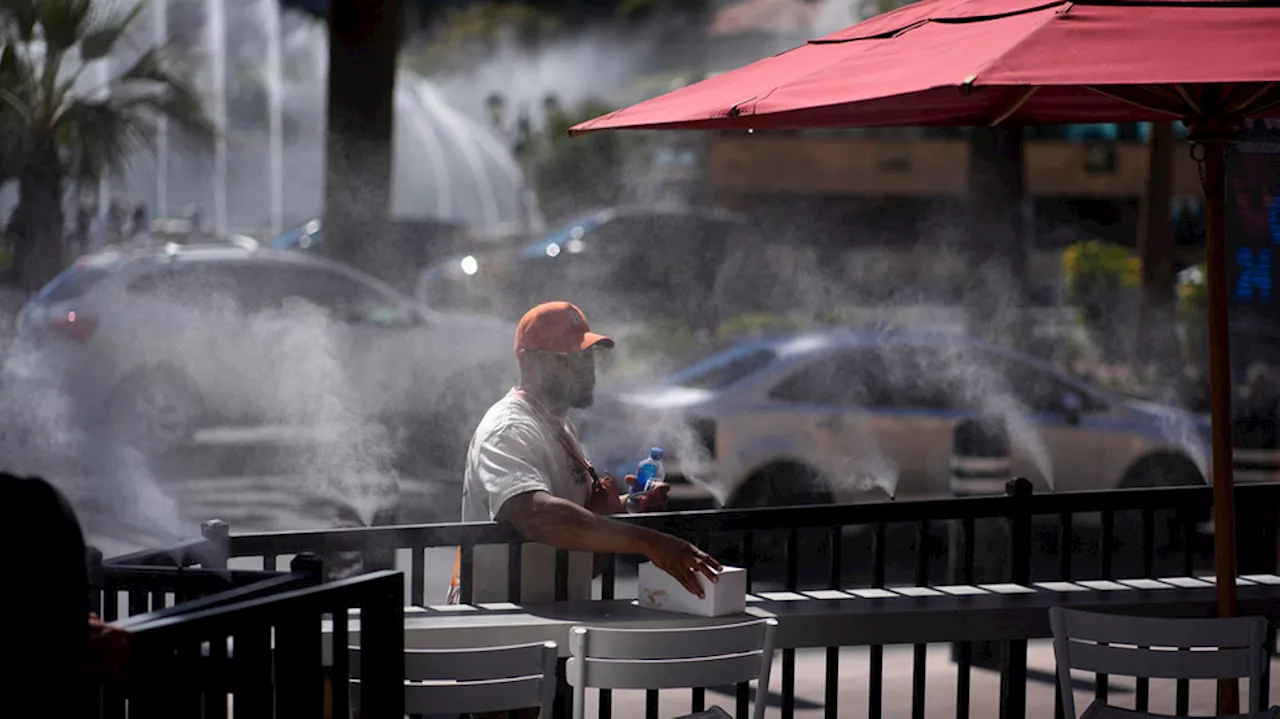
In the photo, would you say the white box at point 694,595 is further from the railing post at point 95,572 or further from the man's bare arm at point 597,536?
the railing post at point 95,572

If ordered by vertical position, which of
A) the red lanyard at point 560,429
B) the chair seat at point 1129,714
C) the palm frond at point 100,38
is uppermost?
the palm frond at point 100,38

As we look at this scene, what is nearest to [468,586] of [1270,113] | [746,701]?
[746,701]

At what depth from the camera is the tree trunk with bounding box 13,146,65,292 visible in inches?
575

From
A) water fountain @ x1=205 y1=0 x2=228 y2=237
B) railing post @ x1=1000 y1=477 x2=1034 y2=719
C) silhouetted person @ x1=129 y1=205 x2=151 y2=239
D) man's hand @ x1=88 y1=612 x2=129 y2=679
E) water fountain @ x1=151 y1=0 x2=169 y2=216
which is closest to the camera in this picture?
man's hand @ x1=88 y1=612 x2=129 y2=679

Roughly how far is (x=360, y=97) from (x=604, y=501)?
7.10m

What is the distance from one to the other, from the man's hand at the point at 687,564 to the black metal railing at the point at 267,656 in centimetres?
80

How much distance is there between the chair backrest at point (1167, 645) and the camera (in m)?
3.66

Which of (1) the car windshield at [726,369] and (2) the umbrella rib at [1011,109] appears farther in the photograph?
(1) the car windshield at [726,369]

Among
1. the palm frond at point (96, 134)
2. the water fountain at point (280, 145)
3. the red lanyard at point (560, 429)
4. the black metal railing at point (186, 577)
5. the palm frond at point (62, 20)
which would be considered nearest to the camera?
the black metal railing at point (186, 577)

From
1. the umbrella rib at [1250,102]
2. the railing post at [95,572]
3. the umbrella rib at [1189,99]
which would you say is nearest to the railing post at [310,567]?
the railing post at [95,572]

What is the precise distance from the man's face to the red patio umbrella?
0.61 m

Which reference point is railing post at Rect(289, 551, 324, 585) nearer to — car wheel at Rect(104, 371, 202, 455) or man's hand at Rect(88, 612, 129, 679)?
man's hand at Rect(88, 612, 129, 679)

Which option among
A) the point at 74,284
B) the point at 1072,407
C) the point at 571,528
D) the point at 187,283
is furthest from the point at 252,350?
the point at 571,528

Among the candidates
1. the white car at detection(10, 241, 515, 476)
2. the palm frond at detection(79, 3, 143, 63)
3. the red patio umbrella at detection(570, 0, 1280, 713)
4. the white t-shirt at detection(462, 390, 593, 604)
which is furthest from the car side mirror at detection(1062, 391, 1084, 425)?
the palm frond at detection(79, 3, 143, 63)
